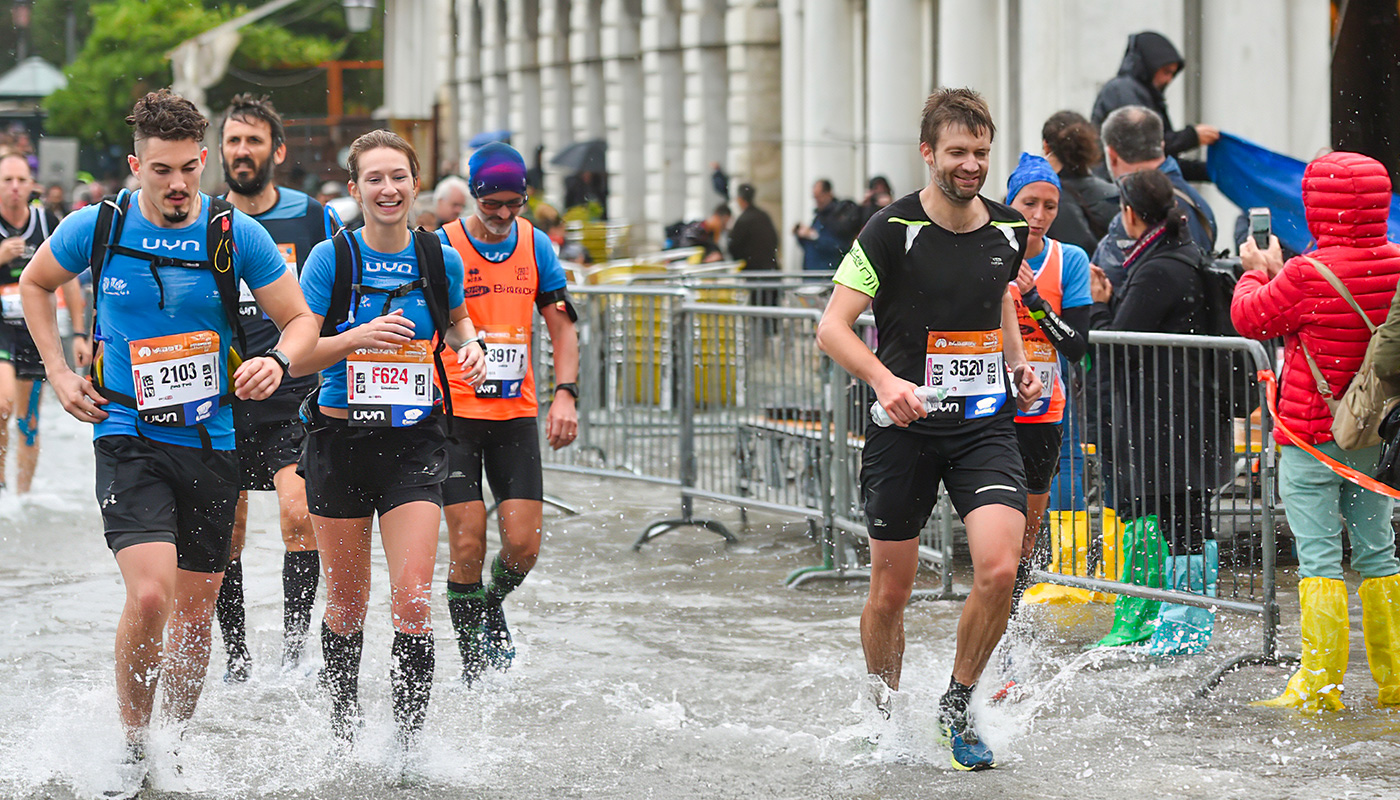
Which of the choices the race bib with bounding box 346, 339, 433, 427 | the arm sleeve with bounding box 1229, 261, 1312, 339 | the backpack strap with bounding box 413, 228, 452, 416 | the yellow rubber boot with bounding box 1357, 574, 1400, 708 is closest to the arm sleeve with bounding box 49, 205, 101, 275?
the race bib with bounding box 346, 339, 433, 427

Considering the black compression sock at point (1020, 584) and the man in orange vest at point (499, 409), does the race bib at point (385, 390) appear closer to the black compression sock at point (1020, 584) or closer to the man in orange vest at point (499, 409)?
the man in orange vest at point (499, 409)

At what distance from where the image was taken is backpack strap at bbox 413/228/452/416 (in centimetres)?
586

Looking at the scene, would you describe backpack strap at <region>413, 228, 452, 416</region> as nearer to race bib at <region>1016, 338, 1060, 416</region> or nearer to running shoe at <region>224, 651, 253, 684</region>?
running shoe at <region>224, 651, 253, 684</region>

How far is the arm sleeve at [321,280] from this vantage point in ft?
19.0

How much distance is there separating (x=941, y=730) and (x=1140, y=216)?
2.56m

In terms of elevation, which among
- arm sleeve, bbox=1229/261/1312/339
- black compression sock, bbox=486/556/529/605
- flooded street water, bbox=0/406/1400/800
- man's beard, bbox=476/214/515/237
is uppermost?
man's beard, bbox=476/214/515/237

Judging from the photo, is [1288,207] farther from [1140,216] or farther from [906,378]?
[906,378]

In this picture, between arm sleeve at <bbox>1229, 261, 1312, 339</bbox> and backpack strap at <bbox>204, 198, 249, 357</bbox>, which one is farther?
arm sleeve at <bbox>1229, 261, 1312, 339</bbox>

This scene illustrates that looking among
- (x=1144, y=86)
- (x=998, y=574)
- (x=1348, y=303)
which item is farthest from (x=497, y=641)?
(x=1144, y=86)

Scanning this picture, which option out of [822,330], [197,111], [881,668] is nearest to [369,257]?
[197,111]

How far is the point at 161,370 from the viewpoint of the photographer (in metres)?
5.31

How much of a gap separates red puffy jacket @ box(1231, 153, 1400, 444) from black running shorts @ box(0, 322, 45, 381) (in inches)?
312

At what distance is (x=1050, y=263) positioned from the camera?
275 inches

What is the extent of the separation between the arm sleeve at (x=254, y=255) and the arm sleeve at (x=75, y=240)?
1.32ft
